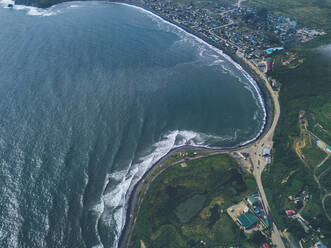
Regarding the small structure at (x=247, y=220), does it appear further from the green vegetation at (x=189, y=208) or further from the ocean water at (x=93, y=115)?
the ocean water at (x=93, y=115)

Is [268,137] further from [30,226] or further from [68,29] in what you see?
[68,29]

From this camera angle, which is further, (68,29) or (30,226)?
(68,29)

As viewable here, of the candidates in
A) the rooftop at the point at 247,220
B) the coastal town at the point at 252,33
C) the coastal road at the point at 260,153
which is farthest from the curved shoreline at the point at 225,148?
the rooftop at the point at 247,220

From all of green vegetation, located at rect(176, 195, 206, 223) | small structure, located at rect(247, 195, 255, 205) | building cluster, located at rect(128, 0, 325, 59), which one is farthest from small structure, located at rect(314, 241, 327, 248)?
building cluster, located at rect(128, 0, 325, 59)

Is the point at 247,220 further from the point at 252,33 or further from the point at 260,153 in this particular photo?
the point at 252,33

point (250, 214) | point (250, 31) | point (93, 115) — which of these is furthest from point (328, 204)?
point (250, 31)

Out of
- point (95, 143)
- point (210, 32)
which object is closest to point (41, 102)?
point (95, 143)

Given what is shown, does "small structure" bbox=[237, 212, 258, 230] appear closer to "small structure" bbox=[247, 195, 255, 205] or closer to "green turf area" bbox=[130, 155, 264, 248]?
"green turf area" bbox=[130, 155, 264, 248]

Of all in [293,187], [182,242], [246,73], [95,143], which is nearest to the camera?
[182,242]
